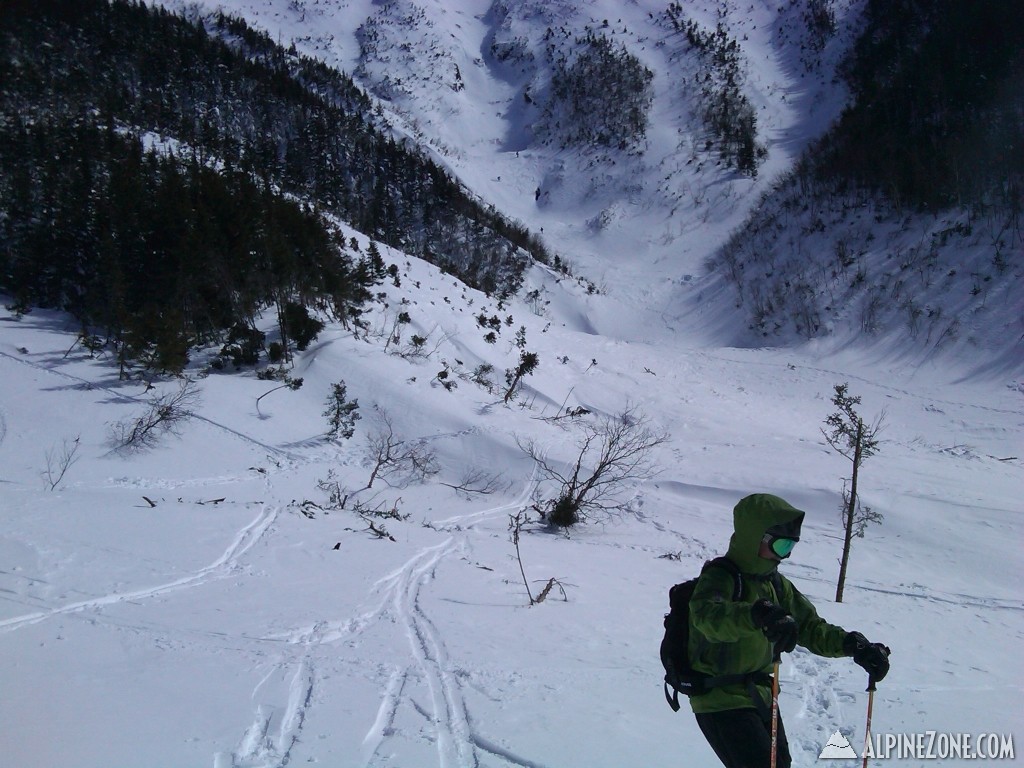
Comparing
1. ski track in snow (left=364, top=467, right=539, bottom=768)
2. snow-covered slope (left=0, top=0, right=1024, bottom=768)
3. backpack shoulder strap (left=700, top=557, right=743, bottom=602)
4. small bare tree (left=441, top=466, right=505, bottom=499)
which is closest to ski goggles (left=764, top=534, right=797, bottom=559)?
backpack shoulder strap (left=700, top=557, right=743, bottom=602)

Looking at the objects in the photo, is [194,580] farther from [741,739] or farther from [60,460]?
[741,739]

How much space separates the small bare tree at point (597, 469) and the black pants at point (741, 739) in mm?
9753

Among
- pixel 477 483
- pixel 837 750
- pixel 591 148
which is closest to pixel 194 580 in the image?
pixel 837 750

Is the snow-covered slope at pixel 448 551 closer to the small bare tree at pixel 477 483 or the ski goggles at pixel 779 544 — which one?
the small bare tree at pixel 477 483

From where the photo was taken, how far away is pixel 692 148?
5169cm

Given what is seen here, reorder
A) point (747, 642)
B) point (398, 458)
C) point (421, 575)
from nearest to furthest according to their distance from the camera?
point (747, 642), point (421, 575), point (398, 458)

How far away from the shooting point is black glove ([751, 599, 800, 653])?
245cm

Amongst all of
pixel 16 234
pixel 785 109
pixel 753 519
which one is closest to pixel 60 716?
pixel 753 519

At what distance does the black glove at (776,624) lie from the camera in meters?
2.45

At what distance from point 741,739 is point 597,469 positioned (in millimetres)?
12126

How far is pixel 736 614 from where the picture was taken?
2584mm

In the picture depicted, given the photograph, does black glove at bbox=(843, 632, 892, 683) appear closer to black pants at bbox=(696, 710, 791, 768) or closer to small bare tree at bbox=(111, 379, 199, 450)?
black pants at bbox=(696, 710, 791, 768)

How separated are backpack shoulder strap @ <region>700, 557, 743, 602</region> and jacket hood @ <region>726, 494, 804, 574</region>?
3 centimetres

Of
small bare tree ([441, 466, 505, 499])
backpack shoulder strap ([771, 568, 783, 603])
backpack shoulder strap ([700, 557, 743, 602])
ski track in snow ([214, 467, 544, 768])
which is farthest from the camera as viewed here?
small bare tree ([441, 466, 505, 499])
